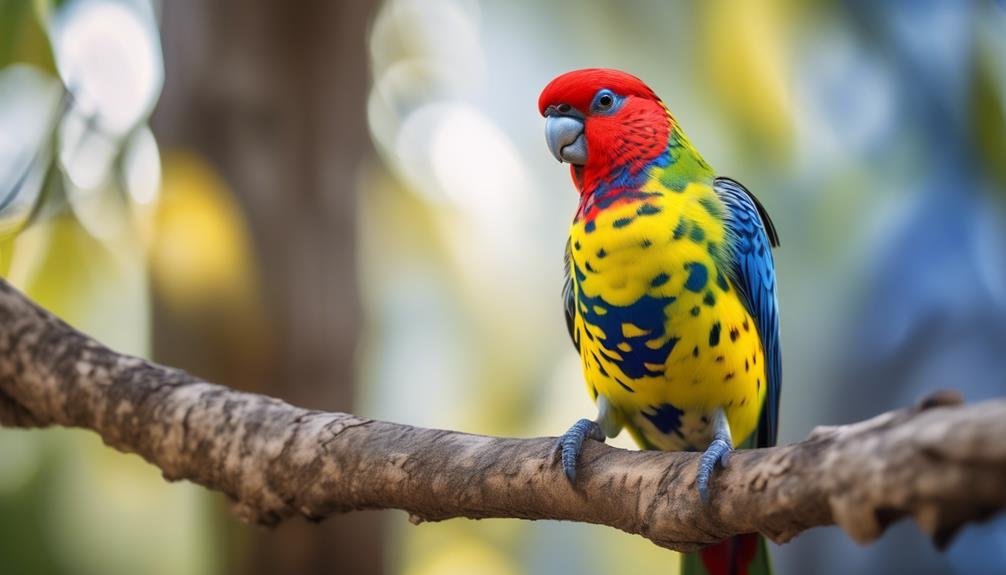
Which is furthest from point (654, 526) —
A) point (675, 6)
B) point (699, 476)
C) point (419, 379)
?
point (675, 6)

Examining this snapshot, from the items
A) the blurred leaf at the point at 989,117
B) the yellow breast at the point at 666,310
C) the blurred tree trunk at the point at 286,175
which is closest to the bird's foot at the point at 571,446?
the yellow breast at the point at 666,310

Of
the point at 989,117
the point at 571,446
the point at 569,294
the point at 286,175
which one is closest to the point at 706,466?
the point at 571,446

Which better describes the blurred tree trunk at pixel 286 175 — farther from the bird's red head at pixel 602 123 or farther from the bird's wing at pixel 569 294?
the bird's red head at pixel 602 123

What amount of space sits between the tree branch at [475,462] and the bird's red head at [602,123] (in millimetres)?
430

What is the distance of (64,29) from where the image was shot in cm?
238

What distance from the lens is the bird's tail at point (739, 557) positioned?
1.40 metres

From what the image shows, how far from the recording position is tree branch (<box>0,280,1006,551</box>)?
27.1 inches

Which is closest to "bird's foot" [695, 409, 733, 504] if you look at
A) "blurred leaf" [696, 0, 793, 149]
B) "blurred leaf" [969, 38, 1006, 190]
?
"blurred leaf" [696, 0, 793, 149]

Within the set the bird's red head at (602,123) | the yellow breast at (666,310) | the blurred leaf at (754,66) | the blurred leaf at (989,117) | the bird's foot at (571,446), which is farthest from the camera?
the blurred leaf at (754,66)

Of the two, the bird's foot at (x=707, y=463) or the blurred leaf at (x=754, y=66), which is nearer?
the bird's foot at (x=707, y=463)

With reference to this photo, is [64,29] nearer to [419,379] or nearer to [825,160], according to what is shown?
[419,379]

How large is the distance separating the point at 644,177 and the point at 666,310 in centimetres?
20

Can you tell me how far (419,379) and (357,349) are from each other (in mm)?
735

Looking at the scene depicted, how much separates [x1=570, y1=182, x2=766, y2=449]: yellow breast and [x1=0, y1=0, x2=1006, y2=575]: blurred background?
44.4 inches
